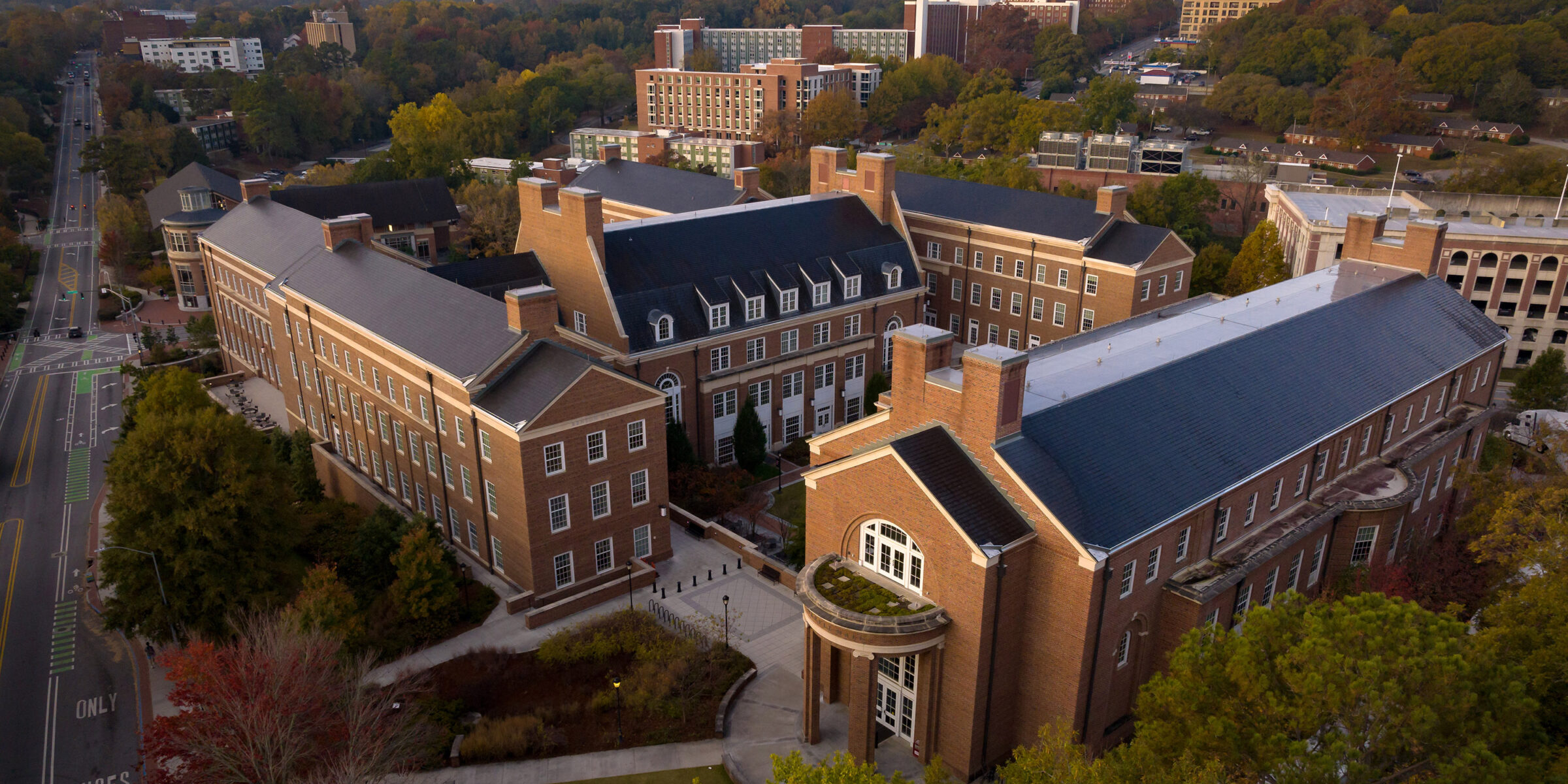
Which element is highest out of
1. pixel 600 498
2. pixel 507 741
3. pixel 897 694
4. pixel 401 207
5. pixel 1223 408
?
pixel 1223 408

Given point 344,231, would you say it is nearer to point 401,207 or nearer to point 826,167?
point 826,167

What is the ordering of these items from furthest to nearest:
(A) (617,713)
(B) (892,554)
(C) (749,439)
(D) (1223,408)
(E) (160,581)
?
(C) (749,439), (E) (160,581), (D) (1223,408), (A) (617,713), (B) (892,554)

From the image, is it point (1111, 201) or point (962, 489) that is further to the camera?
point (1111, 201)

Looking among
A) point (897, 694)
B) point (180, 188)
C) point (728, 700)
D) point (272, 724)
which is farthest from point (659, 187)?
point (272, 724)

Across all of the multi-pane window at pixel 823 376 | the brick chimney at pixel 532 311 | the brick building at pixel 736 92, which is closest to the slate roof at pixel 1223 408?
the brick chimney at pixel 532 311

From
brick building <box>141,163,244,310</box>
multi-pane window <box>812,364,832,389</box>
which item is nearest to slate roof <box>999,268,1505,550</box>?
multi-pane window <box>812,364,832,389</box>

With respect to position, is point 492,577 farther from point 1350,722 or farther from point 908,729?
point 1350,722

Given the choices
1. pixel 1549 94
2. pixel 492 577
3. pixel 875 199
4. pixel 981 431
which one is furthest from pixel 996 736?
pixel 1549 94
